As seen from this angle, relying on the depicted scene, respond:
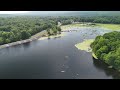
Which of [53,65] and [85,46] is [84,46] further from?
[53,65]

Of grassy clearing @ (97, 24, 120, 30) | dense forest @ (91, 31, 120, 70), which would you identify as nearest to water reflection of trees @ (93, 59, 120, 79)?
dense forest @ (91, 31, 120, 70)

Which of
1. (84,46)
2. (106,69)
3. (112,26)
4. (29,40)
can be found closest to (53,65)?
(106,69)

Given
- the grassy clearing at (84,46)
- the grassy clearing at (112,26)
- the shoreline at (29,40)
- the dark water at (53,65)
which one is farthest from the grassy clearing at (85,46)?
the grassy clearing at (112,26)

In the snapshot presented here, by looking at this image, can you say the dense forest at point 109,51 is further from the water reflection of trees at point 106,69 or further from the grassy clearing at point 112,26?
the grassy clearing at point 112,26

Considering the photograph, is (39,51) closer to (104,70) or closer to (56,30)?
(104,70)

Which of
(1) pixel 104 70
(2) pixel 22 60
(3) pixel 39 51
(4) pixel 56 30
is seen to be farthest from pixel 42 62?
(4) pixel 56 30

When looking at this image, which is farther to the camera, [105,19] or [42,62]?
[105,19]
